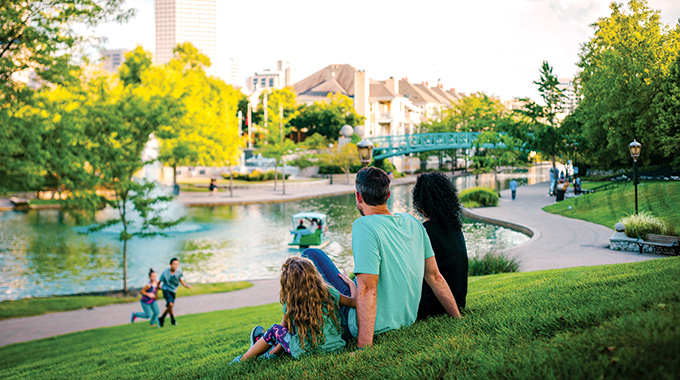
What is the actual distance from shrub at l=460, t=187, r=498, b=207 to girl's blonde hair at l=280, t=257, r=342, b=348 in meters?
32.0

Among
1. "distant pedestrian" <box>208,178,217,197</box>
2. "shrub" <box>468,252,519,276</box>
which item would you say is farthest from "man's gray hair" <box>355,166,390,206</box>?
"distant pedestrian" <box>208,178,217,197</box>

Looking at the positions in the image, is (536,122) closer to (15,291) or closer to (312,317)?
(15,291)

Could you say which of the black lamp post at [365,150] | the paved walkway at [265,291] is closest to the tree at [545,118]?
the paved walkway at [265,291]

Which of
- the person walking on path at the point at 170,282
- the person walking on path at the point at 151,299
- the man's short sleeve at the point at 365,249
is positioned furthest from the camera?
the person walking on path at the point at 151,299

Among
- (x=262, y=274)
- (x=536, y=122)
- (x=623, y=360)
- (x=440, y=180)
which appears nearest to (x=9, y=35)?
(x=262, y=274)

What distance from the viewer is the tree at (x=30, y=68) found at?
11.9m

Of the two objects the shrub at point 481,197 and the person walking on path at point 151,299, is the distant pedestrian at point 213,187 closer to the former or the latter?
the shrub at point 481,197

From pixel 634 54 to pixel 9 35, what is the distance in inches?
1274

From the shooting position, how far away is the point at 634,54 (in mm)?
31859

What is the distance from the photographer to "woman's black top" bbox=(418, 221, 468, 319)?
15.9ft

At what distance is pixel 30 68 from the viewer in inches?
511

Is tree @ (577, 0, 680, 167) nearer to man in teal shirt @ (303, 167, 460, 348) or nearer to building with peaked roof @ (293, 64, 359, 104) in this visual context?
man in teal shirt @ (303, 167, 460, 348)

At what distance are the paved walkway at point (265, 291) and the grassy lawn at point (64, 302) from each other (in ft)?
1.31

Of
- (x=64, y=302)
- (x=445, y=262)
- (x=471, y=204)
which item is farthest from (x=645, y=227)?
(x=471, y=204)
